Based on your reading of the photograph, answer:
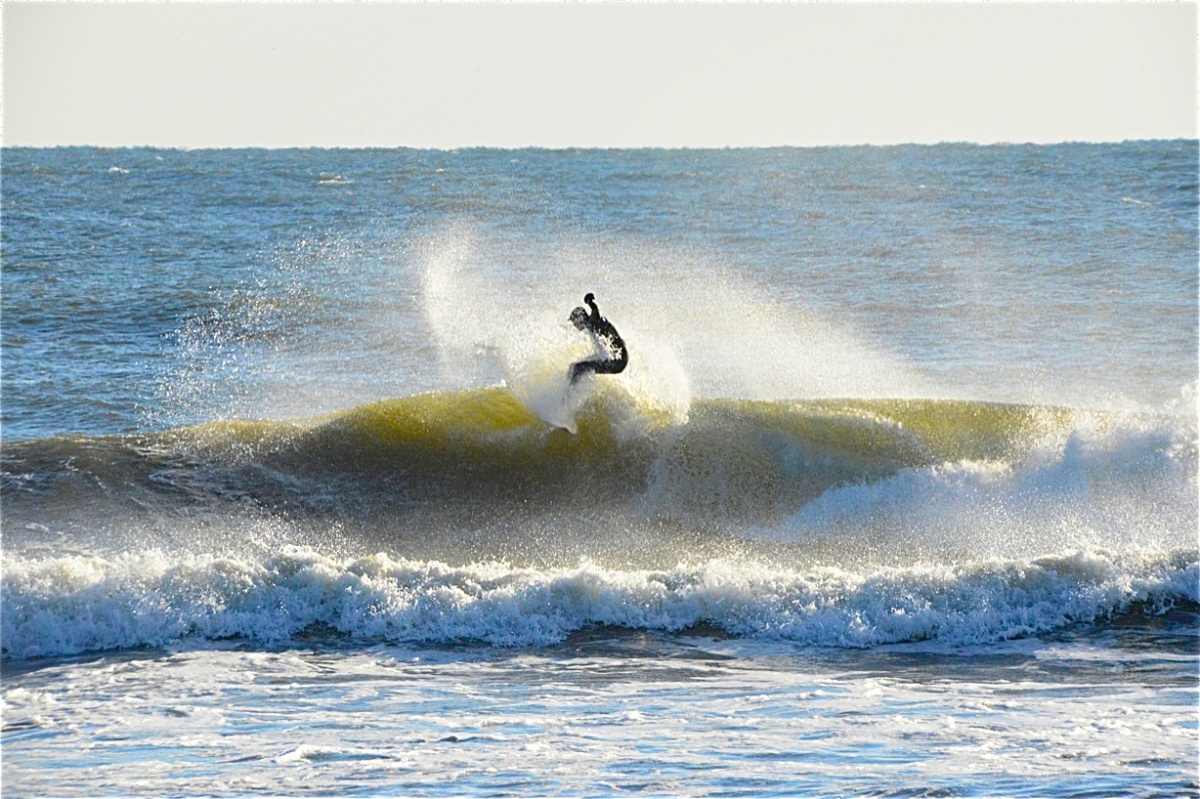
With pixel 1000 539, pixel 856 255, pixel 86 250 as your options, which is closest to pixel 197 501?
pixel 1000 539

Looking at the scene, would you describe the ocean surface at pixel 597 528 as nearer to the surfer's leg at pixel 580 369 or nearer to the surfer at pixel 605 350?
the surfer's leg at pixel 580 369

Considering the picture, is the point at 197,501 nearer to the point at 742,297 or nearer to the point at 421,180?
the point at 742,297

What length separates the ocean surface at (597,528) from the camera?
697 centimetres

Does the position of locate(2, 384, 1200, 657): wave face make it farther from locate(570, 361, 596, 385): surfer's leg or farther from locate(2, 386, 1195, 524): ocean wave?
locate(570, 361, 596, 385): surfer's leg

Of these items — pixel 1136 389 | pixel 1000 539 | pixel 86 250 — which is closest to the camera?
pixel 1000 539

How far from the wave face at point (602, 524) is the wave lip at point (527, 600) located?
0.07ft

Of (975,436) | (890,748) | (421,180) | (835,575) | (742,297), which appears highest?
(421,180)

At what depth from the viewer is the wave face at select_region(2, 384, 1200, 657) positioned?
9.45m

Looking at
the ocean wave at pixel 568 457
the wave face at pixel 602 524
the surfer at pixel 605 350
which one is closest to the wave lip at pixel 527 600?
the wave face at pixel 602 524

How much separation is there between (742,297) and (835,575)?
44.9ft

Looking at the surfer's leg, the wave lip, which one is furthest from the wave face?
the surfer's leg

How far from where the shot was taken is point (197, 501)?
39.3 feet

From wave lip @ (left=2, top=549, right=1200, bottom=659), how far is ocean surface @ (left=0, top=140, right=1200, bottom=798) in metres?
0.03

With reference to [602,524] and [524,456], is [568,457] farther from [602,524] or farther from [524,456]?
[602,524]
